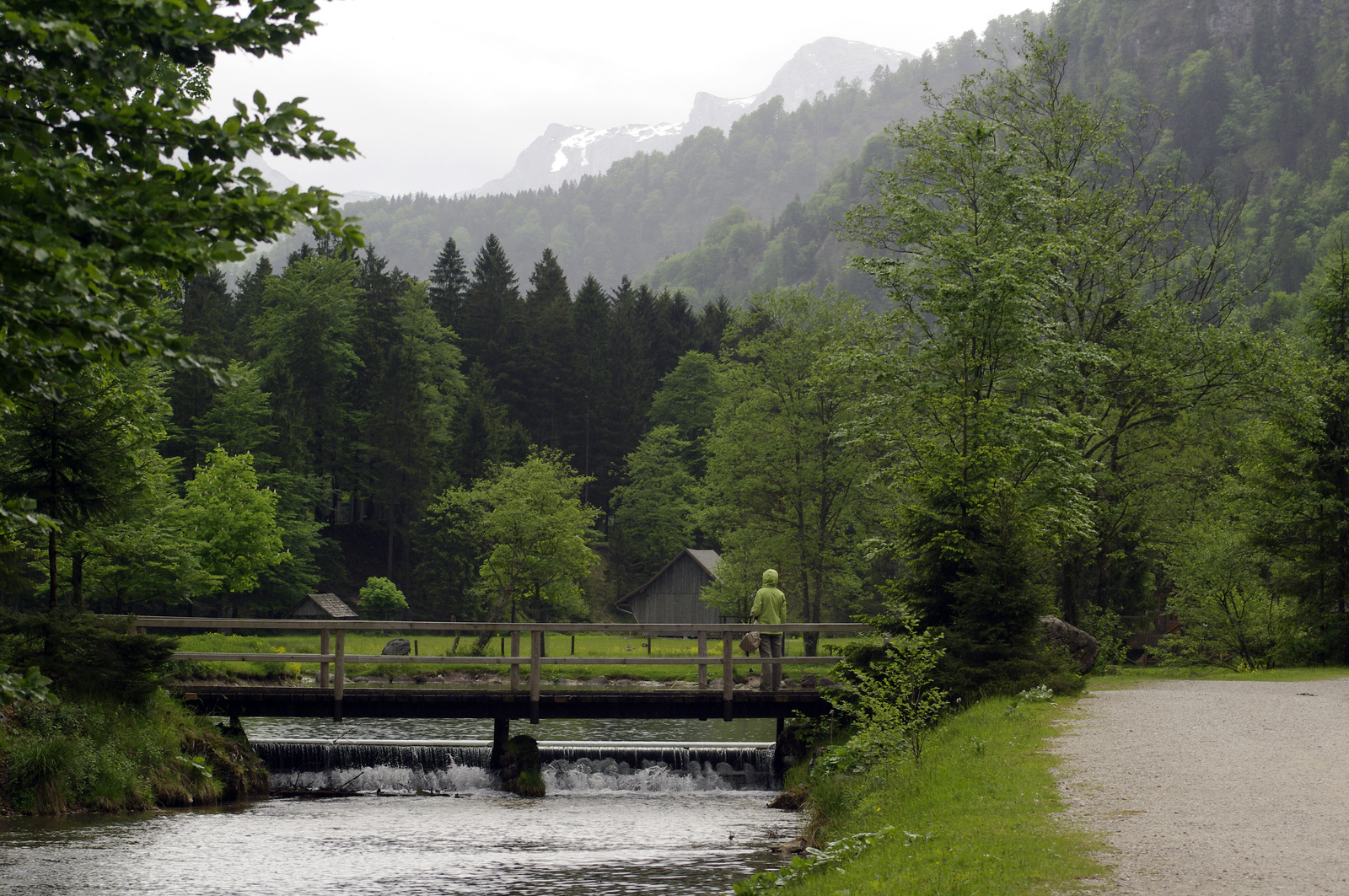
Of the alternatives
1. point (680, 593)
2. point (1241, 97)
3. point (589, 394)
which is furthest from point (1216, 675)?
point (1241, 97)

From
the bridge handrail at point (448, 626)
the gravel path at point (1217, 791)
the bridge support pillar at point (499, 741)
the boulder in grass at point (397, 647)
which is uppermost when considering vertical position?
the bridge handrail at point (448, 626)

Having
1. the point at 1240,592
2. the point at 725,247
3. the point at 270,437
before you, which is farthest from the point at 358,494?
the point at 725,247

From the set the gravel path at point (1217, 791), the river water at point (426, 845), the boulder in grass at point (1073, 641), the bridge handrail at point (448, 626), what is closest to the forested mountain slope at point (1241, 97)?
the boulder in grass at point (1073, 641)

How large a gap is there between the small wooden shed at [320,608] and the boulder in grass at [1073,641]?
37.5m

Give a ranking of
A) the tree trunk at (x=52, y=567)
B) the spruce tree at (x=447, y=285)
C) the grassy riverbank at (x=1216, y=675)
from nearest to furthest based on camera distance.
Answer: the tree trunk at (x=52, y=567), the grassy riverbank at (x=1216, y=675), the spruce tree at (x=447, y=285)

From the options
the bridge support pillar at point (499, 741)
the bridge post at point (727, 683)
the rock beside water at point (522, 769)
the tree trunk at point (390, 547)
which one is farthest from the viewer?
the tree trunk at point (390, 547)

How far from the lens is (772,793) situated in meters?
20.1

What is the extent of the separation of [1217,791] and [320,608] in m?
46.9

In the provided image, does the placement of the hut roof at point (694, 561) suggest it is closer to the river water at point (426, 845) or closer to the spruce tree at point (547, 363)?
the spruce tree at point (547, 363)

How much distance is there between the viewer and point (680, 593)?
62.2m

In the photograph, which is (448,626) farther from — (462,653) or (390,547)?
(390,547)

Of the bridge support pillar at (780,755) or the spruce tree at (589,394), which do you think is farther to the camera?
the spruce tree at (589,394)

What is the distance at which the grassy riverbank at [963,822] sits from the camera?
23.7 feet

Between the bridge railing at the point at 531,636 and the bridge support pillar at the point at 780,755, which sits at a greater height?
the bridge railing at the point at 531,636
